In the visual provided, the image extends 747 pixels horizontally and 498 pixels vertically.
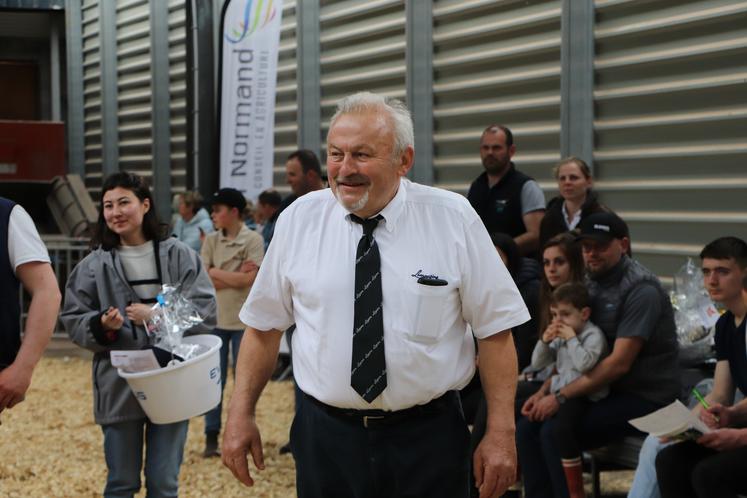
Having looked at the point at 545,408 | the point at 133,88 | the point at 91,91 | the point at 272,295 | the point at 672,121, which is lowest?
the point at 545,408

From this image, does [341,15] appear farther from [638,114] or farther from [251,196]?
[638,114]

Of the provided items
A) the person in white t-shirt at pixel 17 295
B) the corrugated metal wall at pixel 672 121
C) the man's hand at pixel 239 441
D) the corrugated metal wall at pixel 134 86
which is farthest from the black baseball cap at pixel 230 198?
the corrugated metal wall at pixel 134 86

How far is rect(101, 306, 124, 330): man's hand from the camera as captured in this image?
191 inches

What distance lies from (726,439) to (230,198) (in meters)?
4.47

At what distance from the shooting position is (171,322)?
16.3 feet

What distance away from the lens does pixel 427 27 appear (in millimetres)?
11242

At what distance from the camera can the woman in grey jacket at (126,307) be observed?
4.95m

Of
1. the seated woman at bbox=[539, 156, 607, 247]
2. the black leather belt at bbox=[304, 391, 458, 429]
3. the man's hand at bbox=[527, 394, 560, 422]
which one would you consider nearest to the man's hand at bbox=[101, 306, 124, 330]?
the black leather belt at bbox=[304, 391, 458, 429]

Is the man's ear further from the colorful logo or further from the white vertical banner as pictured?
the colorful logo

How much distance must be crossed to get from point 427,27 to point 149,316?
23.0 feet

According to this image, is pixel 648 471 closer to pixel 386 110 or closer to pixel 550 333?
pixel 550 333

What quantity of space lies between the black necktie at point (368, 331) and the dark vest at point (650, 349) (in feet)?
8.53

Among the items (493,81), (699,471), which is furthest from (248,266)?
(699,471)

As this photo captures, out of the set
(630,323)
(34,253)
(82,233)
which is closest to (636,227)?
A: (630,323)
